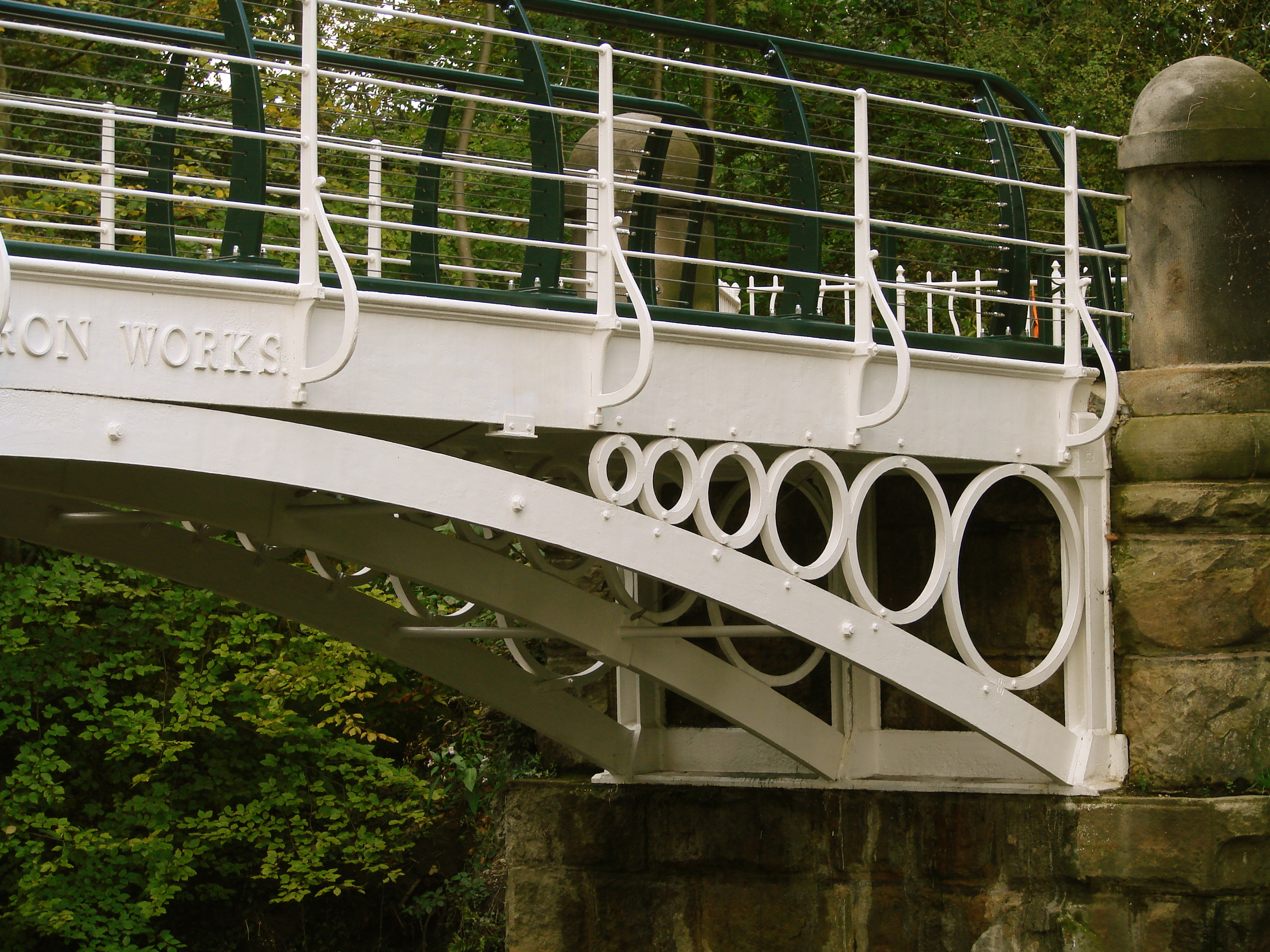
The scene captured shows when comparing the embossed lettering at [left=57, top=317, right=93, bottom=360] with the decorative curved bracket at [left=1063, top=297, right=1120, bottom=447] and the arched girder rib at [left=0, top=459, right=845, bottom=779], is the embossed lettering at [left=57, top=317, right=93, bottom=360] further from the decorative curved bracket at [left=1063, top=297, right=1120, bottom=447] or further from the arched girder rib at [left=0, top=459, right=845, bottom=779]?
the decorative curved bracket at [left=1063, top=297, right=1120, bottom=447]

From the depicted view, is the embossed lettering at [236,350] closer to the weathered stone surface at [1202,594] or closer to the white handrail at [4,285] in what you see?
the white handrail at [4,285]

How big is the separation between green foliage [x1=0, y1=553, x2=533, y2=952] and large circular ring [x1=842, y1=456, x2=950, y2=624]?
6587 mm

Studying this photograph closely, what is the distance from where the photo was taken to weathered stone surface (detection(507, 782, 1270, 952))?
25.5 ft

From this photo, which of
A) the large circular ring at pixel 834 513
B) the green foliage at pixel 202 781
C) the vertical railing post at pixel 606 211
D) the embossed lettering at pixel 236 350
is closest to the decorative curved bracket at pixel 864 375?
the large circular ring at pixel 834 513

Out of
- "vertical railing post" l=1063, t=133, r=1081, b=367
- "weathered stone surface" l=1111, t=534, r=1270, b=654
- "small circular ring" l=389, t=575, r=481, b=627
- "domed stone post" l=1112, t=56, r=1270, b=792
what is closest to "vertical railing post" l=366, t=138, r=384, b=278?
"small circular ring" l=389, t=575, r=481, b=627

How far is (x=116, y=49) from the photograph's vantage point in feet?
56.6

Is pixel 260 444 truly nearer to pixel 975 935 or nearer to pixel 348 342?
pixel 348 342

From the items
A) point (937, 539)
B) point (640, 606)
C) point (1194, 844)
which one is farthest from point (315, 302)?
point (1194, 844)

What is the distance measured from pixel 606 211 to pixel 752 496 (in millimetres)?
1317

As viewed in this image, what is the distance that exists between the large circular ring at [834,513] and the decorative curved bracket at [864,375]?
0.20 meters

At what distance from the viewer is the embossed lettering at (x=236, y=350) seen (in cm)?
561

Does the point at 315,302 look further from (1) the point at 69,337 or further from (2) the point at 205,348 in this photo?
(1) the point at 69,337

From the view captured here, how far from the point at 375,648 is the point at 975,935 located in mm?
3663

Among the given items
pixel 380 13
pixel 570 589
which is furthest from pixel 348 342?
pixel 570 589
